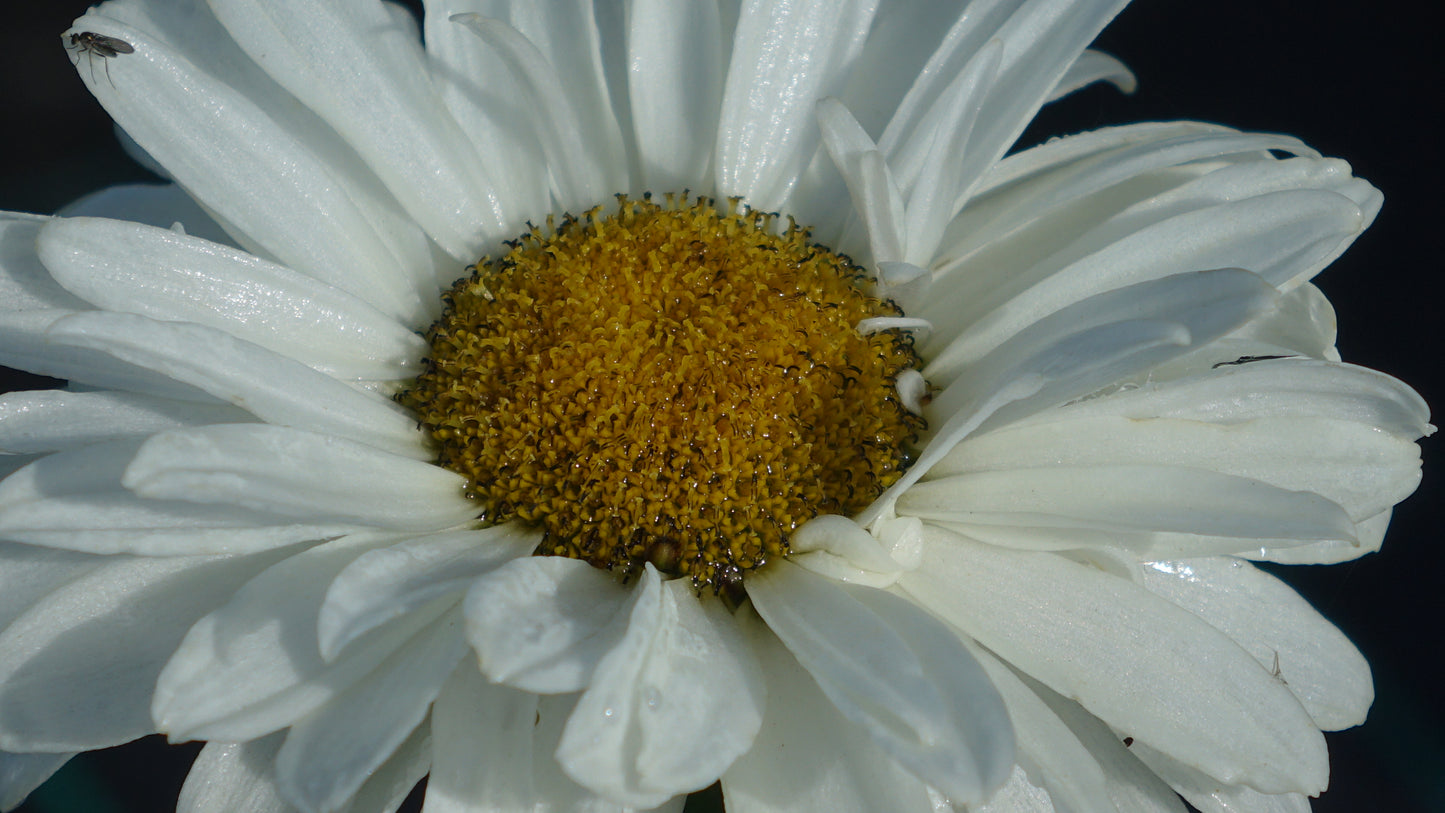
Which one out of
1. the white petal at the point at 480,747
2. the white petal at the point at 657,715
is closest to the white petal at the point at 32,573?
the white petal at the point at 480,747

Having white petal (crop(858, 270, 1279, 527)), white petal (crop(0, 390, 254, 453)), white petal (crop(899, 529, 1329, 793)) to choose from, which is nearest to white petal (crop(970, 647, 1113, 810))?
white petal (crop(899, 529, 1329, 793))

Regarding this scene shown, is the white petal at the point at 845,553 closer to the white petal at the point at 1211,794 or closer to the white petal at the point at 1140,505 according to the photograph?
the white petal at the point at 1140,505

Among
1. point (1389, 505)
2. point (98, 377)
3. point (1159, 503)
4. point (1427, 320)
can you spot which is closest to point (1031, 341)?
point (1159, 503)

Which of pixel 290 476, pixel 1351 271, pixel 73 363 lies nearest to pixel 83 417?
pixel 73 363

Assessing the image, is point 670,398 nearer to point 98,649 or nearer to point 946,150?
point 946,150

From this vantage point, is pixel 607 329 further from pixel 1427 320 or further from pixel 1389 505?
pixel 1427 320

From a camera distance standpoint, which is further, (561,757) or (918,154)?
(918,154)
